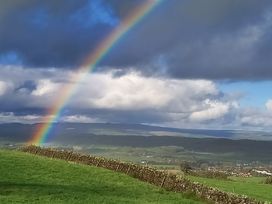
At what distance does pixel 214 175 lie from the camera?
82.8m

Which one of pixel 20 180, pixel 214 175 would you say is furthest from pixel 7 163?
pixel 214 175

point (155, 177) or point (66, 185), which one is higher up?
point (155, 177)

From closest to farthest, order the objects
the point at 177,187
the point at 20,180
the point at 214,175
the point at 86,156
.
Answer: the point at 20,180
the point at 177,187
the point at 86,156
the point at 214,175

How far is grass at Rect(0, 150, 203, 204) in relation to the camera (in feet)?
126

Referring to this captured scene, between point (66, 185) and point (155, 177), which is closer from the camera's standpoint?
point (66, 185)

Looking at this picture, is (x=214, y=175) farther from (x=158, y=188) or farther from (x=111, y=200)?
(x=111, y=200)

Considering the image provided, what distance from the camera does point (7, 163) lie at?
5603 centimetres

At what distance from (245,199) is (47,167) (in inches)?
959

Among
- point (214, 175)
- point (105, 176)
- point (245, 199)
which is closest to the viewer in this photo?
point (245, 199)

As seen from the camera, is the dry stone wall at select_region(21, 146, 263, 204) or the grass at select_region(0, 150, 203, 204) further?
the dry stone wall at select_region(21, 146, 263, 204)

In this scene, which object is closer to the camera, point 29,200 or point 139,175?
point 29,200

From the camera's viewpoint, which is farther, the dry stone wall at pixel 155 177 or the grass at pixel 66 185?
the dry stone wall at pixel 155 177

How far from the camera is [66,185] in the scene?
1812 inches

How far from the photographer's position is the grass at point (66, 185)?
38.4 meters
